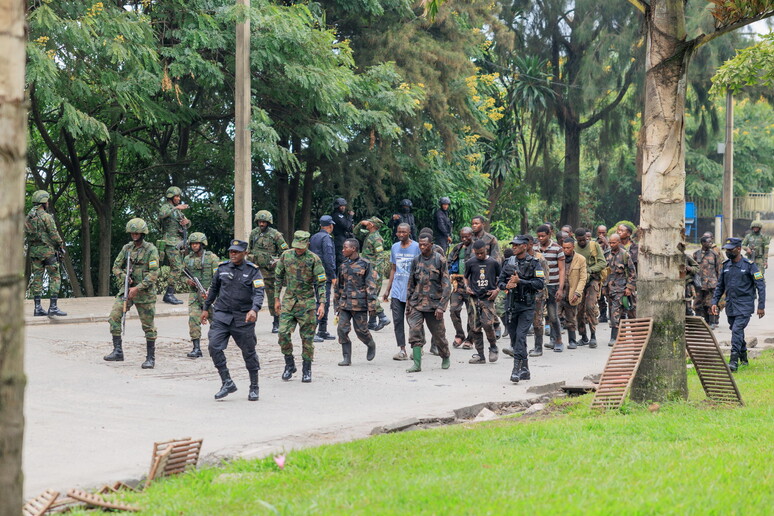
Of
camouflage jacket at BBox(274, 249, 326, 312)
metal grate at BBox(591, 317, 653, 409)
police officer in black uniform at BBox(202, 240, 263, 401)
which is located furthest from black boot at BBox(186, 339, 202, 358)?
metal grate at BBox(591, 317, 653, 409)

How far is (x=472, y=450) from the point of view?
24.5 ft

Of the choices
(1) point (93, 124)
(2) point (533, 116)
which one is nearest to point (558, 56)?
(2) point (533, 116)

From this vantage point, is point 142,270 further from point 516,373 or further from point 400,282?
point 516,373

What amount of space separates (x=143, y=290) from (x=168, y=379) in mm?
1519

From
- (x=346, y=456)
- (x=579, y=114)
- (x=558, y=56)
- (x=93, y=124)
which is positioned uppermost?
(x=558, y=56)

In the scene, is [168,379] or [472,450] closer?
[472,450]

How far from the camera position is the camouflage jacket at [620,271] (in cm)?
1599

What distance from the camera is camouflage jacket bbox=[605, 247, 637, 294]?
52.5 feet

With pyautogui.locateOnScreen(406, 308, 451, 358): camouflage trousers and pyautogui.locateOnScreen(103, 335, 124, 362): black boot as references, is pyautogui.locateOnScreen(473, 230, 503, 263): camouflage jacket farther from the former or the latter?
pyautogui.locateOnScreen(103, 335, 124, 362): black boot

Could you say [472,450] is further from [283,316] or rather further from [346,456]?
[283,316]

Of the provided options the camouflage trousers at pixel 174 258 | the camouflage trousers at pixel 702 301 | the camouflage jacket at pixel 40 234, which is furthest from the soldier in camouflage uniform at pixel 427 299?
the camouflage jacket at pixel 40 234

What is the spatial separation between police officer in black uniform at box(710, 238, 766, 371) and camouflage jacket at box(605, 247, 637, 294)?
3112 mm

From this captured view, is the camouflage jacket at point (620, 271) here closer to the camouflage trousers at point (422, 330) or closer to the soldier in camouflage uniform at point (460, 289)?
the soldier in camouflage uniform at point (460, 289)

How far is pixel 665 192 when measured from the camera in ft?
30.2
